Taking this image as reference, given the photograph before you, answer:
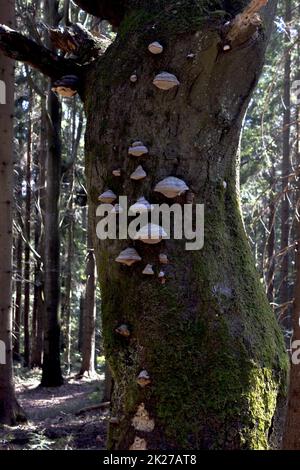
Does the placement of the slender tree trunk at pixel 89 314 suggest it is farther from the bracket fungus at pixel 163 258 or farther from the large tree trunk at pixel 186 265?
the bracket fungus at pixel 163 258

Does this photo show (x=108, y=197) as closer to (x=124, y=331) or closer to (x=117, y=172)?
(x=117, y=172)

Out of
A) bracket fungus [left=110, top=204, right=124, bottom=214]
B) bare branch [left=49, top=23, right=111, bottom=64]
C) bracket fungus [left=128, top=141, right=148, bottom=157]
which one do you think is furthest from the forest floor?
bare branch [left=49, top=23, right=111, bottom=64]

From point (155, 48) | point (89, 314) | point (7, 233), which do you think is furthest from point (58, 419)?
point (155, 48)

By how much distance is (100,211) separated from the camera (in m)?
2.55

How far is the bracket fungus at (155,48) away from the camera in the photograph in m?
2.50

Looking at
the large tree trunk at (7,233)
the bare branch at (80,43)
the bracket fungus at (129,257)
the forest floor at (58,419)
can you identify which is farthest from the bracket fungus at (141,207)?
the large tree trunk at (7,233)

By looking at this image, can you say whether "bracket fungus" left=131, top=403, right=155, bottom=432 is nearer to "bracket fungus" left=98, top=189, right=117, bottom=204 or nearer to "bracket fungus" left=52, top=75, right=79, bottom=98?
"bracket fungus" left=98, top=189, right=117, bottom=204

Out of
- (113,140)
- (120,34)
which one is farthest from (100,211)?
(120,34)

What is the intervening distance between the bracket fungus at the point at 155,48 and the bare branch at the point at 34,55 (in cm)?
53

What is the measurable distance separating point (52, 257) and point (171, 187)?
1173 centimetres

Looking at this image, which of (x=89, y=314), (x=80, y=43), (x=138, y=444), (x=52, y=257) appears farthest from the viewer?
(x=89, y=314)

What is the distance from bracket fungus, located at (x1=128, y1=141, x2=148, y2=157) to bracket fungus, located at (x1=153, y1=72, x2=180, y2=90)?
0.98 ft

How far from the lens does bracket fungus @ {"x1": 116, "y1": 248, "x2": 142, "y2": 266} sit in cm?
235

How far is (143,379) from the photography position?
221cm
